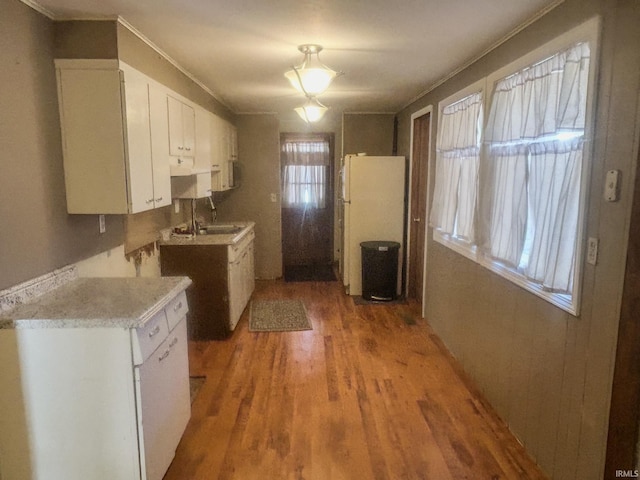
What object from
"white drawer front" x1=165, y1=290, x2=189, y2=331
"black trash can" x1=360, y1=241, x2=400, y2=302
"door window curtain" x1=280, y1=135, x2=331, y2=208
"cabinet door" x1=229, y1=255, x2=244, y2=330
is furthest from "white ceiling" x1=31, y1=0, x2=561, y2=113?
"door window curtain" x1=280, y1=135, x2=331, y2=208

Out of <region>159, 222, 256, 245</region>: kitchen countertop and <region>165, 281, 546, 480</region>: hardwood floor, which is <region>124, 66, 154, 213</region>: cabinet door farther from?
<region>165, 281, 546, 480</region>: hardwood floor

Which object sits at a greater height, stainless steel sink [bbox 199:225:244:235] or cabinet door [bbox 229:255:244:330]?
stainless steel sink [bbox 199:225:244:235]

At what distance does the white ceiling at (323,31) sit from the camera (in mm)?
2262

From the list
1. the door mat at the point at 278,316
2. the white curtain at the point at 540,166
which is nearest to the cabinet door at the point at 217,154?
the door mat at the point at 278,316

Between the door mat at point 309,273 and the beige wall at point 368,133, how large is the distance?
1837 mm

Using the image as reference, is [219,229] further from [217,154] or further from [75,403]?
[75,403]

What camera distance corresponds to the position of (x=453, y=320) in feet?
12.3

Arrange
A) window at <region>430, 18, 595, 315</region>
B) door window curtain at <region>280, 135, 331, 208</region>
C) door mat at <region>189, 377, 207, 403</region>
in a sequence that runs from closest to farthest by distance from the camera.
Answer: window at <region>430, 18, 595, 315</region> < door mat at <region>189, 377, 207, 403</region> < door window curtain at <region>280, 135, 331, 208</region>

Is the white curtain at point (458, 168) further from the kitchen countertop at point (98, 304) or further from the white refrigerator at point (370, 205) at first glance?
the kitchen countertop at point (98, 304)

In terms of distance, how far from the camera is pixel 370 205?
5.48 metres

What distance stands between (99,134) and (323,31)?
1408mm

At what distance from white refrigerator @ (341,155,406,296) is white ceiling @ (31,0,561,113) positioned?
4.62 feet

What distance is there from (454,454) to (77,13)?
123 inches

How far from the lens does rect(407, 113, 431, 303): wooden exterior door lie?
16.4 ft
